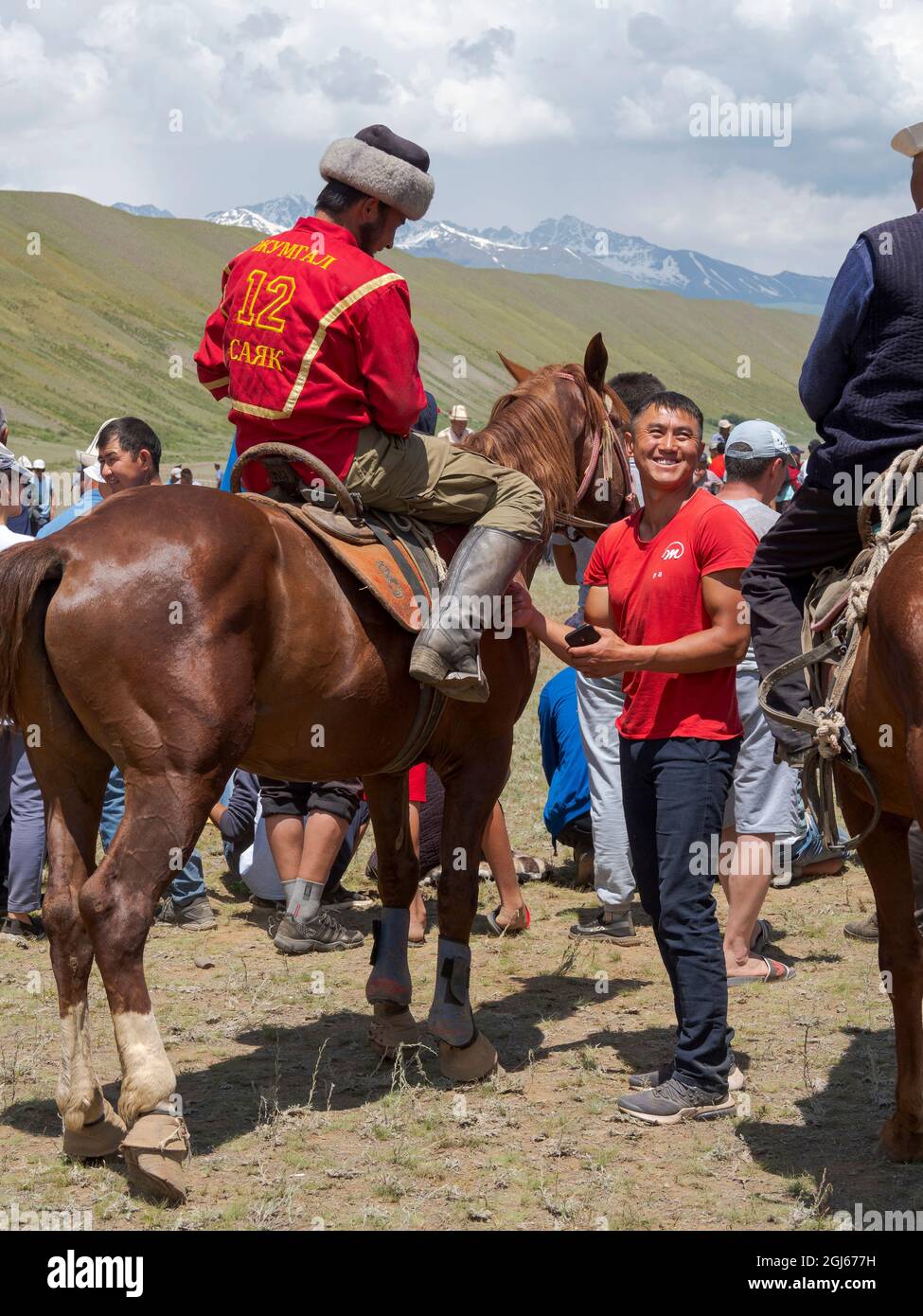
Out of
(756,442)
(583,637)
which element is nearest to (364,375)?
(583,637)

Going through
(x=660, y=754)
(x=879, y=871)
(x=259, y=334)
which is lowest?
(x=879, y=871)

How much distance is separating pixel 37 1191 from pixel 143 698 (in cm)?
155

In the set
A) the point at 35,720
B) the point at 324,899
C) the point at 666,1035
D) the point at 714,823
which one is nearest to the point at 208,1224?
the point at 35,720

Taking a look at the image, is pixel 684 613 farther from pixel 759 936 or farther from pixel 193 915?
pixel 193 915

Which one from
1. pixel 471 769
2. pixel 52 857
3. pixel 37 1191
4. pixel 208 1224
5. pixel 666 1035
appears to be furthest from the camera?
pixel 666 1035

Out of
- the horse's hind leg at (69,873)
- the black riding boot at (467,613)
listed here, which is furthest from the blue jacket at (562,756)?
the horse's hind leg at (69,873)

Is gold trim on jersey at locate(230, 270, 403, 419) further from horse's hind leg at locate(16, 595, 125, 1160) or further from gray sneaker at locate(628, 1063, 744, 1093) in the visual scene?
gray sneaker at locate(628, 1063, 744, 1093)

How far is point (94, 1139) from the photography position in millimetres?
4559

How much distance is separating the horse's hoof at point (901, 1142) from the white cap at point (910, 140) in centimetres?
295

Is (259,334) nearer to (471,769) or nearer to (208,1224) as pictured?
(471,769)

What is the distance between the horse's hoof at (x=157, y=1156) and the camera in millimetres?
4195

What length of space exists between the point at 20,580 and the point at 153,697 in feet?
1.82

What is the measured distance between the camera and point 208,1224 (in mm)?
4059
